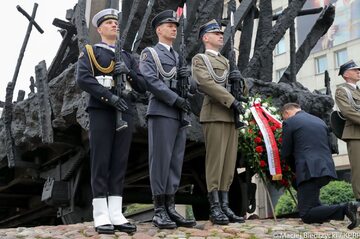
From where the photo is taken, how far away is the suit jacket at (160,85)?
530 cm

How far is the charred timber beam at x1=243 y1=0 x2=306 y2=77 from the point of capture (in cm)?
834

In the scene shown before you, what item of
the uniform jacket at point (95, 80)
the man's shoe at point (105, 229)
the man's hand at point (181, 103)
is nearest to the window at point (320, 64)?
the man's hand at point (181, 103)

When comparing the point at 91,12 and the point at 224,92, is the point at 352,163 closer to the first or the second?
the point at 224,92

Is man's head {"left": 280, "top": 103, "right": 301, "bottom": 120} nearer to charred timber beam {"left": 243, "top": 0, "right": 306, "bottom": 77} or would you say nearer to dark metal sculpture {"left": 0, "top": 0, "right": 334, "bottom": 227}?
dark metal sculpture {"left": 0, "top": 0, "right": 334, "bottom": 227}

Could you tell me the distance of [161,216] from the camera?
522 centimetres

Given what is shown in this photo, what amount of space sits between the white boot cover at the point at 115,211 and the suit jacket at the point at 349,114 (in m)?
2.97

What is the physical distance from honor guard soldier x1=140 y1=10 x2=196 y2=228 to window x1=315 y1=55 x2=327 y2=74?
23571 mm

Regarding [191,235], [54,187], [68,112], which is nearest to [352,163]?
[191,235]

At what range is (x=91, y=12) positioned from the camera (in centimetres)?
774

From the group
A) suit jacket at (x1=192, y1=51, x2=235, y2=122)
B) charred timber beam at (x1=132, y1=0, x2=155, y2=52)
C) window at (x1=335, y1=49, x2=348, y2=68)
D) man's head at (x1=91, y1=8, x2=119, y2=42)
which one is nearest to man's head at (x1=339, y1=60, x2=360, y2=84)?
suit jacket at (x1=192, y1=51, x2=235, y2=122)

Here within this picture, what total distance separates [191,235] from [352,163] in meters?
2.65

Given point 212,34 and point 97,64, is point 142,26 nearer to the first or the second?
point 212,34

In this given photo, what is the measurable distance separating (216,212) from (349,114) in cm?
211

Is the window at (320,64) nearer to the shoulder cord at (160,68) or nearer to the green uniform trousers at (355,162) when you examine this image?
the green uniform trousers at (355,162)
